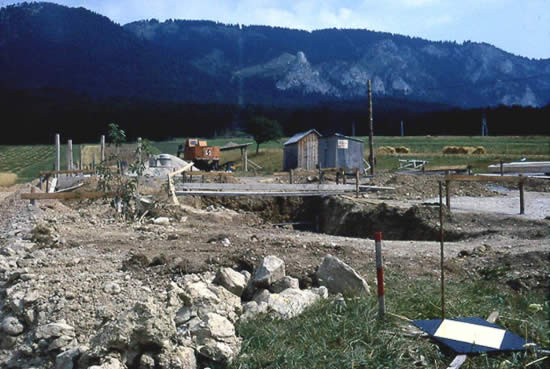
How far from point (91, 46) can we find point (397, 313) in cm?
19918

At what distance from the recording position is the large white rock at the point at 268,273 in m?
7.32

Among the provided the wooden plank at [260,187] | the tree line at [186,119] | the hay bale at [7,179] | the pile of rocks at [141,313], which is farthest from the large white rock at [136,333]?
the tree line at [186,119]

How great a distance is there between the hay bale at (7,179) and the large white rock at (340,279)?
100 ft

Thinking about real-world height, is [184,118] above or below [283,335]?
above

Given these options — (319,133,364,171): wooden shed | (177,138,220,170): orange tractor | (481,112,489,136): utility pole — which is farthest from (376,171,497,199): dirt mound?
(481,112,489,136): utility pole

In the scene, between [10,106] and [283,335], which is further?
[10,106]

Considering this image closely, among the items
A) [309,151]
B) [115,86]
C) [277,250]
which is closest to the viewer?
[277,250]

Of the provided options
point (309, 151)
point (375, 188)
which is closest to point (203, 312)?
point (375, 188)

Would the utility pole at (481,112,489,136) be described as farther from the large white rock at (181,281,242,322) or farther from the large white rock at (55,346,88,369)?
the large white rock at (55,346,88,369)

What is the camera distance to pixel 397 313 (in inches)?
230

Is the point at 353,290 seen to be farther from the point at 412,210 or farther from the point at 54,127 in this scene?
the point at 54,127

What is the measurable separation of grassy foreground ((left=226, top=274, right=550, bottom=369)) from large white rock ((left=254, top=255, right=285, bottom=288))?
111 centimetres

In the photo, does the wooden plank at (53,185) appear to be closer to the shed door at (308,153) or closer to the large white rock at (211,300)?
the large white rock at (211,300)

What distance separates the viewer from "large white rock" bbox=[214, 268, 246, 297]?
7.20m
